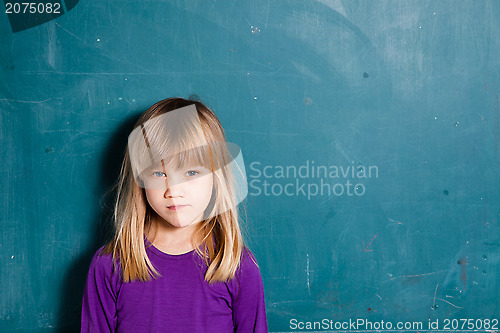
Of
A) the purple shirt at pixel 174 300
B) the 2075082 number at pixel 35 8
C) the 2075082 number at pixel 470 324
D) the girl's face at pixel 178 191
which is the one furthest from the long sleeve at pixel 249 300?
the 2075082 number at pixel 35 8

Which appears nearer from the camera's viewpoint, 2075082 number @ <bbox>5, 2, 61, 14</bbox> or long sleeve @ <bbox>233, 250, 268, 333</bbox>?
long sleeve @ <bbox>233, 250, 268, 333</bbox>

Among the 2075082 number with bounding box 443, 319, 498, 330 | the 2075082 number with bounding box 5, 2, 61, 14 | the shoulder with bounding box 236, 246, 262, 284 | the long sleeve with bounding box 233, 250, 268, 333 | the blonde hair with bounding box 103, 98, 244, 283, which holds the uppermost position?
the 2075082 number with bounding box 5, 2, 61, 14

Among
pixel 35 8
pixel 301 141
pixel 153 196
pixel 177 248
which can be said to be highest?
pixel 35 8

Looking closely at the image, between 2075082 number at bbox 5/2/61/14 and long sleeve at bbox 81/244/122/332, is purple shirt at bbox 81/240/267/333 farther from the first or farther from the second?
2075082 number at bbox 5/2/61/14

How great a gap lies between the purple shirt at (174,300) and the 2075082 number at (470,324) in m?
0.50

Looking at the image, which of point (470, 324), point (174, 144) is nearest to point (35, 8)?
point (174, 144)

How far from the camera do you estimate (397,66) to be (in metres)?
1.16

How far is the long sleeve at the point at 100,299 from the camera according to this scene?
100 cm

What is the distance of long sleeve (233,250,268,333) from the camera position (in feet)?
3.30

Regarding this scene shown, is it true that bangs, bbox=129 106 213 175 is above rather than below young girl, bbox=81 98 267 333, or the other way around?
above

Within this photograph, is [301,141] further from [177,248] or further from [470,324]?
[470,324]

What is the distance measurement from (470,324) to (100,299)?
2.87 ft

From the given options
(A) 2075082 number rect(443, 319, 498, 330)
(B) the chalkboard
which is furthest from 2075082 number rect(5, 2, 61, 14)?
(A) 2075082 number rect(443, 319, 498, 330)

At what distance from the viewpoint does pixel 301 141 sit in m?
1.17
